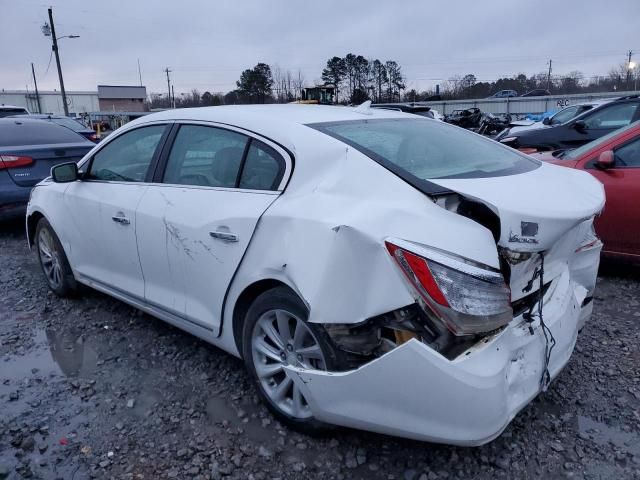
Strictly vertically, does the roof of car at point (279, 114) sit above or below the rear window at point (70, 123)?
above

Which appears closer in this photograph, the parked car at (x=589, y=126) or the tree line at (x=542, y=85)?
the parked car at (x=589, y=126)

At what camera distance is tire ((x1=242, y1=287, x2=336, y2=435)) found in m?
2.32

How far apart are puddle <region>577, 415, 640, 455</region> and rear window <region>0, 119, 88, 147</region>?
678 cm

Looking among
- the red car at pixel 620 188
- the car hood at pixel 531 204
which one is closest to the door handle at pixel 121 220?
the car hood at pixel 531 204

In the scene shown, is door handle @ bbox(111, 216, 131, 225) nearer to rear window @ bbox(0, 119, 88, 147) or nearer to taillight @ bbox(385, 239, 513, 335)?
taillight @ bbox(385, 239, 513, 335)

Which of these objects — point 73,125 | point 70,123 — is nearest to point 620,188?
point 73,125

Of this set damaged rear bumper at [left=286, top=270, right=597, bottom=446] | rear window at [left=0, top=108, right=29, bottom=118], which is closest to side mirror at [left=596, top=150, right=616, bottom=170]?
damaged rear bumper at [left=286, top=270, right=597, bottom=446]

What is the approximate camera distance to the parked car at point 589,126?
875cm

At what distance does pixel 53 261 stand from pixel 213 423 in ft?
8.36

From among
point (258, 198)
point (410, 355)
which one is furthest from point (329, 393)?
point (258, 198)

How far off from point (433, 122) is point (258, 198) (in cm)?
140

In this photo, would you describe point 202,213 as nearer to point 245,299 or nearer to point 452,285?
point 245,299

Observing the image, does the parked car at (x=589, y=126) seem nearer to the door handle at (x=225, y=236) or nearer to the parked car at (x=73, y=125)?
the door handle at (x=225, y=236)

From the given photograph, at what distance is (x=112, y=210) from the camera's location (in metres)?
3.49
